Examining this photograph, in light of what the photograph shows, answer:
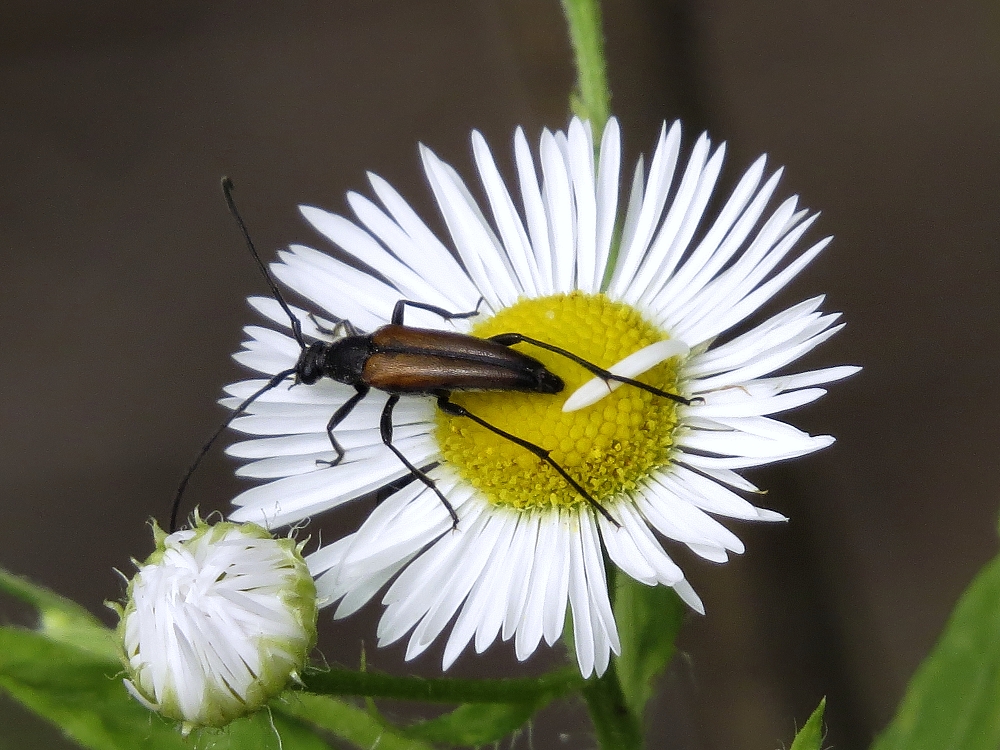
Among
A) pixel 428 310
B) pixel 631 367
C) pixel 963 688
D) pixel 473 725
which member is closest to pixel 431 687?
pixel 473 725

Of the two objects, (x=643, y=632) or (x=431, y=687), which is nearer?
(x=431, y=687)

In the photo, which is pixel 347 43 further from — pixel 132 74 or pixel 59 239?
pixel 59 239

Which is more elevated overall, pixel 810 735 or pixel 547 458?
pixel 547 458

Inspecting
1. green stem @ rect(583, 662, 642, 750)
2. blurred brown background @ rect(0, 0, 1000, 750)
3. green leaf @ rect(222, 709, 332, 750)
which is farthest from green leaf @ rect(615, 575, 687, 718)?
blurred brown background @ rect(0, 0, 1000, 750)

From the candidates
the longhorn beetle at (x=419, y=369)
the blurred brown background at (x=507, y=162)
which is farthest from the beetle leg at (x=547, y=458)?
the blurred brown background at (x=507, y=162)

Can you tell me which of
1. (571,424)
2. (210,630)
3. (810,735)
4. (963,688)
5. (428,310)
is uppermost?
(428,310)

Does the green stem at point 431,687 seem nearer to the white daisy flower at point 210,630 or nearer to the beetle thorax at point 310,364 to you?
the white daisy flower at point 210,630

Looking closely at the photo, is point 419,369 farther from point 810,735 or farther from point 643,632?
point 810,735
